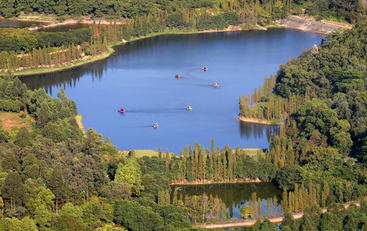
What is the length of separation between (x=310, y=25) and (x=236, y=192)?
8992 cm

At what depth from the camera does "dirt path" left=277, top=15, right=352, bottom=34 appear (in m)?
168

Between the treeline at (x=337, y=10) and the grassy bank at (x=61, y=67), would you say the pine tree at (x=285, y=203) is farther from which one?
the treeline at (x=337, y=10)

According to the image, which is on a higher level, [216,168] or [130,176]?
[130,176]

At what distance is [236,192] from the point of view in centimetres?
8900

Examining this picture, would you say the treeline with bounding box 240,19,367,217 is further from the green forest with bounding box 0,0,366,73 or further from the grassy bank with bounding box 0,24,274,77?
the green forest with bounding box 0,0,366,73

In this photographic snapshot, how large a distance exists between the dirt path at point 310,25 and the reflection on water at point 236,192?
8338cm

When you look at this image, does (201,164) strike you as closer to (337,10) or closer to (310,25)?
(310,25)

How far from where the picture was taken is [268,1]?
18038cm

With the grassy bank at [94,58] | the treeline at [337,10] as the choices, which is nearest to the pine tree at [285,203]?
the grassy bank at [94,58]

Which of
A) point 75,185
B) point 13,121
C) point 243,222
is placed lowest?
point 243,222

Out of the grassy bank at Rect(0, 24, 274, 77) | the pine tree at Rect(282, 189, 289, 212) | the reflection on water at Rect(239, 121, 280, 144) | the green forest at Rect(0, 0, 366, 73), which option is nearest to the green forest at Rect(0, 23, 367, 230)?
the pine tree at Rect(282, 189, 289, 212)

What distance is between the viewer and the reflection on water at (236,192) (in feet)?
284

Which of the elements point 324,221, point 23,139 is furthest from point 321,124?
point 23,139

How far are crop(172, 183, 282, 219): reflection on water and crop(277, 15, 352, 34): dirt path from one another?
83381mm
